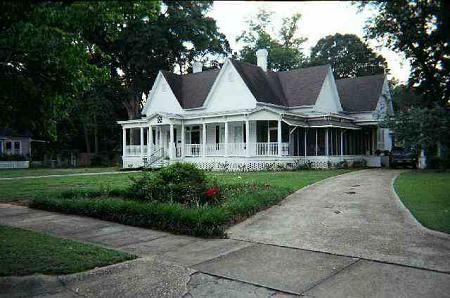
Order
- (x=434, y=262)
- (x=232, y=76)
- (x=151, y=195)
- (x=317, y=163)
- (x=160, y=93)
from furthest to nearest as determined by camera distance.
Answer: (x=160, y=93), (x=232, y=76), (x=317, y=163), (x=151, y=195), (x=434, y=262)

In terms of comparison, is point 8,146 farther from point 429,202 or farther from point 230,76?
point 429,202

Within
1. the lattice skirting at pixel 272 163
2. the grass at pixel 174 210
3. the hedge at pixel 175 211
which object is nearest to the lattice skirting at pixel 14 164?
the lattice skirting at pixel 272 163

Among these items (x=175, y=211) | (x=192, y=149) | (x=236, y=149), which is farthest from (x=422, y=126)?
(x=192, y=149)

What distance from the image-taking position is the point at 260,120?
29.6m

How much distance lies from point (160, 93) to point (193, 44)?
9.08 meters

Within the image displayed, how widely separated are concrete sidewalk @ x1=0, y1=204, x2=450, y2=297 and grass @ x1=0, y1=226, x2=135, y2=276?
0.80 ft

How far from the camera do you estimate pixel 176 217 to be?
32.0ft

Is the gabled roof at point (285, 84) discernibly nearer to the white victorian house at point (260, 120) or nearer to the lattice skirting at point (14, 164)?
the white victorian house at point (260, 120)

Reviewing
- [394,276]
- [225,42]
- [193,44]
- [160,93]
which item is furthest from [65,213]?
[225,42]

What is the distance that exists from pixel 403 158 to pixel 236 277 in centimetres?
2860

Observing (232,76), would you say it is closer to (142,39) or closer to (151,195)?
(142,39)

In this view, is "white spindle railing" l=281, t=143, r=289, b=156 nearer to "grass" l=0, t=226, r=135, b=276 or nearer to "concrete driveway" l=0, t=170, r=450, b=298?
"concrete driveway" l=0, t=170, r=450, b=298

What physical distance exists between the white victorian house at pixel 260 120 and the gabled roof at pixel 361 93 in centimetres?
9

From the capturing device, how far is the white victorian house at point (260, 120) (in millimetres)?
29438
